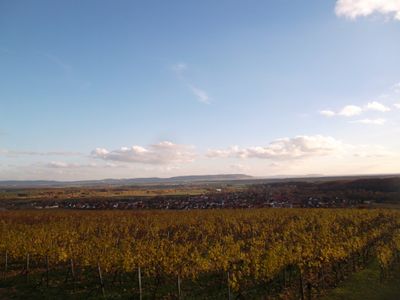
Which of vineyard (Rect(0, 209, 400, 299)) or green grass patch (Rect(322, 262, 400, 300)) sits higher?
vineyard (Rect(0, 209, 400, 299))

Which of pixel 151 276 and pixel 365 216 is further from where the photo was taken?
pixel 365 216

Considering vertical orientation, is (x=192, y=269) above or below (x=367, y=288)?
above

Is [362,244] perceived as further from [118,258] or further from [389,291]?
[118,258]

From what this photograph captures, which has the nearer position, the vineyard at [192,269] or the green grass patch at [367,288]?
the green grass patch at [367,288]

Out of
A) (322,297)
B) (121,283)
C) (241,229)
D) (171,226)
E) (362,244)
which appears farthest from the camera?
(171,226)

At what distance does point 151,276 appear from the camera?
16375 millimetres

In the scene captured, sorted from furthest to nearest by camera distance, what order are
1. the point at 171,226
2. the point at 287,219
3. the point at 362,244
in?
the point at 287,219 → the point at 171,226 → the point at 362,244

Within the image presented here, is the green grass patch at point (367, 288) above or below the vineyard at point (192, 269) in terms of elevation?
below

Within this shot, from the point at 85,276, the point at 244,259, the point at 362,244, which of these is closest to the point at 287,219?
the point at 362,244

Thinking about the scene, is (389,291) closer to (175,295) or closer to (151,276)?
(175,295)

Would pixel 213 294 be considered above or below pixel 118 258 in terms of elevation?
below

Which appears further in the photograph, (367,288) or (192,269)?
(192,269)

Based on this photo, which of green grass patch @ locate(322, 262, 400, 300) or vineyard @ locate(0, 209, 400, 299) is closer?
green grass patch @ locate(322, 262, 400, 300)

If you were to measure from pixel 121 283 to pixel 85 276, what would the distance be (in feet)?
8.28
